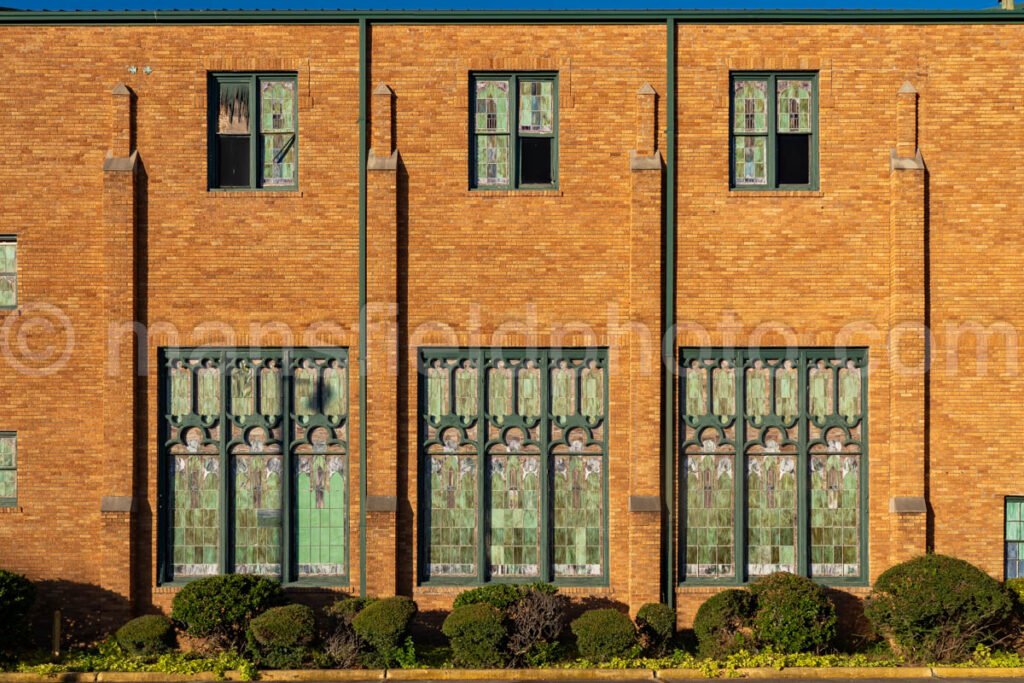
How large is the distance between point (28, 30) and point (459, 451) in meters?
10.2

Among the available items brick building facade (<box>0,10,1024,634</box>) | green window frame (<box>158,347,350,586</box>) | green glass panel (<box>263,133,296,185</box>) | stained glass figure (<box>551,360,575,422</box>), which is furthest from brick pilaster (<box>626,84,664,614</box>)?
green glass panel (<box>263,133,296,185</box>)

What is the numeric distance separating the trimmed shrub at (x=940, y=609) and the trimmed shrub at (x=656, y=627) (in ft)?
10.4

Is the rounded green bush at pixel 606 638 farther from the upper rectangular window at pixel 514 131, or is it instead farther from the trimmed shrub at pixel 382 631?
the upper rectangular window at pixel 514 131

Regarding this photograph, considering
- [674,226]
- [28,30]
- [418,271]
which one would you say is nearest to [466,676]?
[418,271]

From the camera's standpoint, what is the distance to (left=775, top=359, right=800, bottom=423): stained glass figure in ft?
57.9

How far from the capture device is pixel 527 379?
57.8 feet

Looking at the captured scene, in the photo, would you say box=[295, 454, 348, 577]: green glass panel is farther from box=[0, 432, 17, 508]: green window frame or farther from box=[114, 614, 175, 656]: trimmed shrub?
box=[0, 432, 17, 508]: green window frame

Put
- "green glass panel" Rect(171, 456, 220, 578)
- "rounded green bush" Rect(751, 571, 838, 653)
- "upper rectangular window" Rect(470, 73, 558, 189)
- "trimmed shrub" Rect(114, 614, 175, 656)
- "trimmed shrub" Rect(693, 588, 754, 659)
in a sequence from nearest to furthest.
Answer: "rounded green bush" Rect(751, 571, 838, 653), "trimmed shrub" Rect(114, 614, 175, 656), "trimmed shrub" Rect(693, 588, 754, 659), "green glass panel" Rect(171, 456, 220, 578), "upper rectangular window" Rect(470, 73, 558, 189)

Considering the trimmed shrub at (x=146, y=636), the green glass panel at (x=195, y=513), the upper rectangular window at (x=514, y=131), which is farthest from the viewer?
the upper rectangular window at (x=514, y=131)

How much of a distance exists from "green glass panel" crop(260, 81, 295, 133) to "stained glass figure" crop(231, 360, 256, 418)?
13.4ft

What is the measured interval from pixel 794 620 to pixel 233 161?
39.1 ft

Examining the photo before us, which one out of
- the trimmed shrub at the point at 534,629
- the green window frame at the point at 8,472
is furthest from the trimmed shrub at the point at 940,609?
the green window frame at the point at 8,472

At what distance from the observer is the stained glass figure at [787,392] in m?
17.6

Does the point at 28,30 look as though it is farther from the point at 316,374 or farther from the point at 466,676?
the point at 466,676
